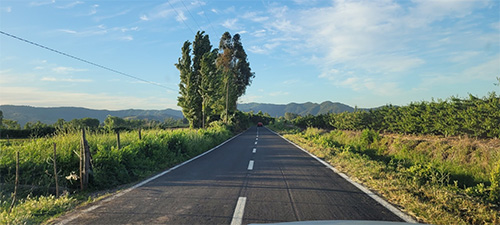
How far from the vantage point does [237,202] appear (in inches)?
211

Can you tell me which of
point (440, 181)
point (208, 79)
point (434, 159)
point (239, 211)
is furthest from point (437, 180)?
point (208, 79)

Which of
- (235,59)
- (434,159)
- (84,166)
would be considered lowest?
(434,159)

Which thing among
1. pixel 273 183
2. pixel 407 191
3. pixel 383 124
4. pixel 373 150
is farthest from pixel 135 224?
pixel 383 124

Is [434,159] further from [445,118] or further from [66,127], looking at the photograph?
[66,127]

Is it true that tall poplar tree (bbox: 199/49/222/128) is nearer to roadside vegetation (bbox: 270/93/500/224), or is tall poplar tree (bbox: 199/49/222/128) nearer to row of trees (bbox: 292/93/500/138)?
roadside vegetation (bbox: 270/93/500/224)

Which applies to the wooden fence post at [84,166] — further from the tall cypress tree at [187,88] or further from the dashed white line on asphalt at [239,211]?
the tall cypress tree at [187,88]

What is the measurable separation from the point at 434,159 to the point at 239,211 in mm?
13461

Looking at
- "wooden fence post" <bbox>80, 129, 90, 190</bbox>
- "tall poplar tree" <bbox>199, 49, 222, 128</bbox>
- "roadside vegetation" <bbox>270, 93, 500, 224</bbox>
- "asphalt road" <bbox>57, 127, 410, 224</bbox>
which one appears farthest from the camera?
"tall poplar tree" <bbox>199, 49, 222, 128</bbox>

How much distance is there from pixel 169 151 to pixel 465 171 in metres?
12.7

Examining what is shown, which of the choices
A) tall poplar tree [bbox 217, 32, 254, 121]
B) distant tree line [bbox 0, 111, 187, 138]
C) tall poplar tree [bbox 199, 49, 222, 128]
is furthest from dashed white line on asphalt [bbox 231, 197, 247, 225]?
tall poplar tree [bbox 217, 32, 254, 121]

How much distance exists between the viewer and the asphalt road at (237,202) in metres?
4.48

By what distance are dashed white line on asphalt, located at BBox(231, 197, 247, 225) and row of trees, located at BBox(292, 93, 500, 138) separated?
16.3m

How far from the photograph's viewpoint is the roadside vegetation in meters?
5.00

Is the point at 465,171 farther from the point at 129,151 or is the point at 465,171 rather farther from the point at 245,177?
the point at 129,151
